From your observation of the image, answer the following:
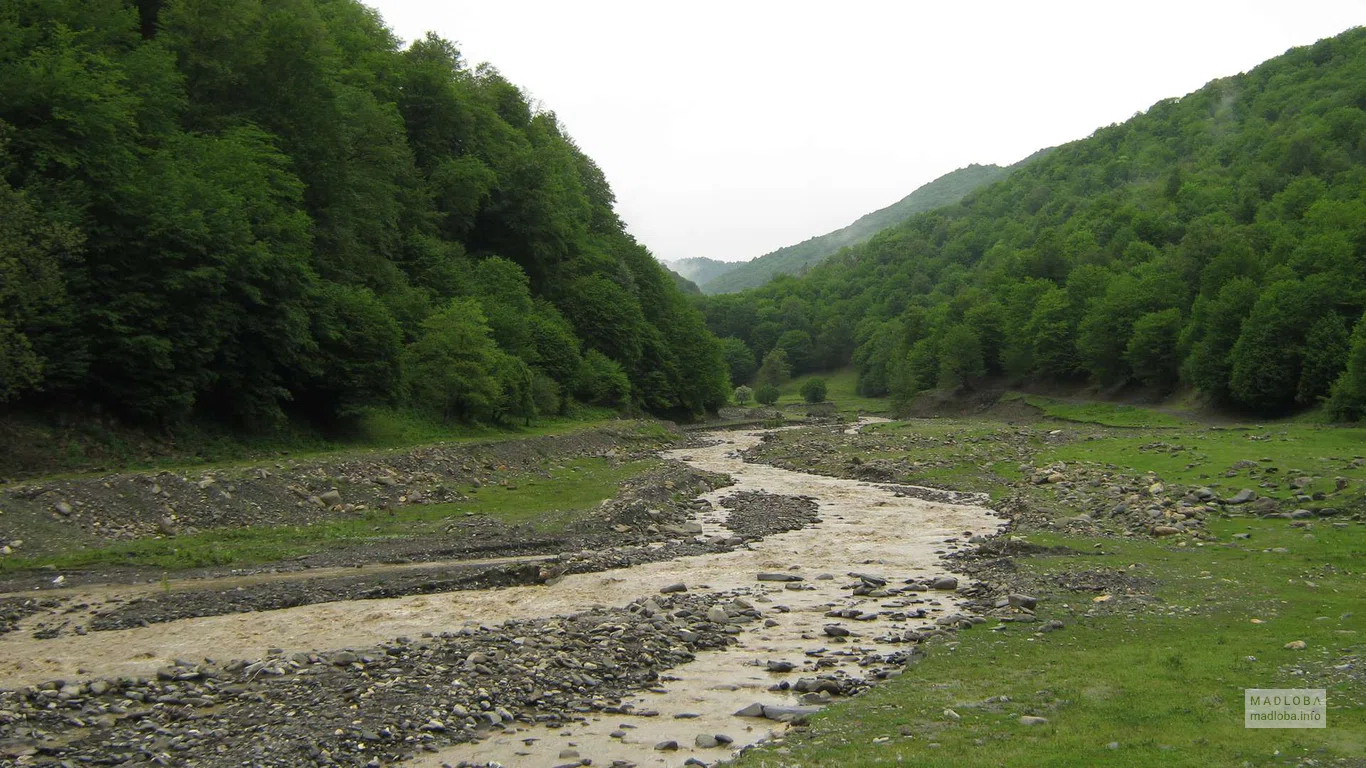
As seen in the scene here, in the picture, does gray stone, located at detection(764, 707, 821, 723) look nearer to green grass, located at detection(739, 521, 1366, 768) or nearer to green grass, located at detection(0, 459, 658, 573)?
green grass, located at detection(739, 521, 1366, 768)

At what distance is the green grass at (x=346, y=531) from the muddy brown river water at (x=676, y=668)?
273 cm

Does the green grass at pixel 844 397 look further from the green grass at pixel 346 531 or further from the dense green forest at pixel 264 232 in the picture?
the green grass at pixel 346 531

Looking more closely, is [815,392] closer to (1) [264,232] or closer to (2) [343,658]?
(1) [264,232]

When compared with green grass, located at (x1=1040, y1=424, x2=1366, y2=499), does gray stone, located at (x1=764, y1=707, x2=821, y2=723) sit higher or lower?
higher

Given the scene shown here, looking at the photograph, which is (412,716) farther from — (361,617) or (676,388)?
(676,388)

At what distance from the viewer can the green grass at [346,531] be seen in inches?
886

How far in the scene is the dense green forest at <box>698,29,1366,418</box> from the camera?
70.0 metres

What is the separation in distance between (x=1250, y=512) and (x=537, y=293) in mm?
70209

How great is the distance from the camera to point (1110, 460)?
44.3 metres

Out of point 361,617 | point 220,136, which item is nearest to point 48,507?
point 361,617

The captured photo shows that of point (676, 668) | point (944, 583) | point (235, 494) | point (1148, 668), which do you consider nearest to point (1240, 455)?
point (944, 583)

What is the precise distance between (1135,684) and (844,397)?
6534 inches

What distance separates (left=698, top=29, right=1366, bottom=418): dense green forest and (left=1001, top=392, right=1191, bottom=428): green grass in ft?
16.1

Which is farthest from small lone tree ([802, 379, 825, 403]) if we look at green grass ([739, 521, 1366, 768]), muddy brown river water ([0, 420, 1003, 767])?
green grass ([739, 521, 1366, 768])
